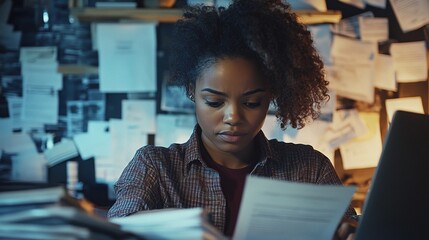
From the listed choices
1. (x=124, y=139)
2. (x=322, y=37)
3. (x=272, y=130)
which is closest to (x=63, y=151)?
(x=124, y=139)

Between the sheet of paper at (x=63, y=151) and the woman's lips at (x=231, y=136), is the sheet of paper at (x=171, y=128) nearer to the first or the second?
the sheet of paper at (x=63, y=151)

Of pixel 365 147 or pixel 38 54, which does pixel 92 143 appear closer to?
pixel 38 54

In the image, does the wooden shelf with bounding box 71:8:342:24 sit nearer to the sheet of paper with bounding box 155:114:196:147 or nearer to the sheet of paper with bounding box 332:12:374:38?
the sheet of paper with bounding box 332:12:374:38

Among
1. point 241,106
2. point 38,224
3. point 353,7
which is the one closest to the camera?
point 38,224

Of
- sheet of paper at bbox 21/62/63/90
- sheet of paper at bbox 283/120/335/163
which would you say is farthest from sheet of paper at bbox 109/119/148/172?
sheet of paper at bbox 283/120/335/163

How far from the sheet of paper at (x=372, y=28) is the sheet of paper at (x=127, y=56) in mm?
679

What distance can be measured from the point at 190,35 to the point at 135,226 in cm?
60

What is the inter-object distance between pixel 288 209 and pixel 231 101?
1.25ft

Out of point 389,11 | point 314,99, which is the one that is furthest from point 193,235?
point 389,11

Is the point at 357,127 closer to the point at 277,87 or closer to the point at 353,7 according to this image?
the point at 353,7

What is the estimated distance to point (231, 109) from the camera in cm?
96

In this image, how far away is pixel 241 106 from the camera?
972 mm

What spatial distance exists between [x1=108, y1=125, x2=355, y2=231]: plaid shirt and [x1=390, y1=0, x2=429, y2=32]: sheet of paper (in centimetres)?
81

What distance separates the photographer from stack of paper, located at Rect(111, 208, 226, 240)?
562mm
